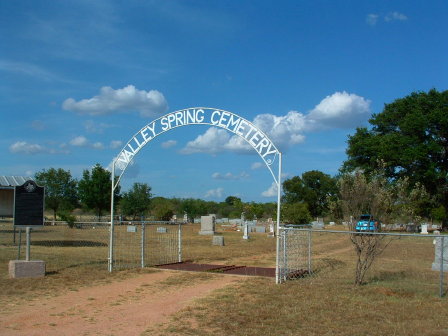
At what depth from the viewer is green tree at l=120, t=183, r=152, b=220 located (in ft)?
216

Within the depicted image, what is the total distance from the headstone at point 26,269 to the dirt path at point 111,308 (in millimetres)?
2146

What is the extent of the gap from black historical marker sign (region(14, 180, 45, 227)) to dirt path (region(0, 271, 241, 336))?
3194 mm

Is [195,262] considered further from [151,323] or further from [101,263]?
[151,323]

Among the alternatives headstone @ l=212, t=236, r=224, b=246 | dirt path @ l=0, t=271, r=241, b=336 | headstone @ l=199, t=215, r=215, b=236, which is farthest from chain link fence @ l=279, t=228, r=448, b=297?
headstone @ l=199, t=215, r=215, b=236

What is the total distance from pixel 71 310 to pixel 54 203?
62.7 metres

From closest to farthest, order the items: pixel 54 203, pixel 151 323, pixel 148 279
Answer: pixel 151 323 < pixel 148 279 < pixel 54 203

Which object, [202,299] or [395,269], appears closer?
[202,299]

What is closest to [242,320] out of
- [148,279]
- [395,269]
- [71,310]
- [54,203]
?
[71,310]

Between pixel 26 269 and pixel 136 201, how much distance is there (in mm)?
54094

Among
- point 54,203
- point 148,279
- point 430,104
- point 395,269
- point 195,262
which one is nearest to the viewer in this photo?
point 148,279

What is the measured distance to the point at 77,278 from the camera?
1282cm

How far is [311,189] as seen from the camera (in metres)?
80.1

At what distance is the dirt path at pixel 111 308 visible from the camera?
7.73 m

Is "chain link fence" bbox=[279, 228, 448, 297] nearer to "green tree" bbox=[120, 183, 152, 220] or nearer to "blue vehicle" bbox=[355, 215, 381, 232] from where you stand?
"blue vehicle" bbox=[355, 215, 381, 232]
